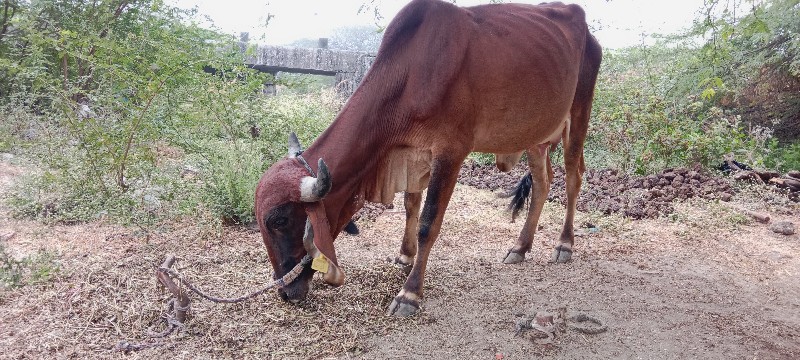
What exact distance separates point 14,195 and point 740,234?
22.9ft

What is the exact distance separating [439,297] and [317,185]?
1.34 meters

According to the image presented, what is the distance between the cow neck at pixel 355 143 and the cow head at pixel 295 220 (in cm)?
16

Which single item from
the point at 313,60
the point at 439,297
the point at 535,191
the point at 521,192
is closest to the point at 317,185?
the point at 439,297

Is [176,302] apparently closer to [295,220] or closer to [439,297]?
[295,220]

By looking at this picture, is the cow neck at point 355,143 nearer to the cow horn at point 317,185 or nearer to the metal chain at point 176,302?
the cow horn at point 317,185

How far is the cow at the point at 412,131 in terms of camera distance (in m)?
3.27

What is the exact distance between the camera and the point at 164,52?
5.33 meters

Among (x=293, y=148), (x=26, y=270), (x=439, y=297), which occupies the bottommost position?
(x=26, y=270)

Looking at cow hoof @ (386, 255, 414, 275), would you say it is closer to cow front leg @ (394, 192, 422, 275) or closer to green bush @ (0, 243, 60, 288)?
cow front leg @ (394, 192, 422, 275)

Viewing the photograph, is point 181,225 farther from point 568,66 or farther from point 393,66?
point 568,66

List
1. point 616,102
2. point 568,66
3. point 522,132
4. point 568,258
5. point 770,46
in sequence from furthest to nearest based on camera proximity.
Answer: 1. point 616,102
2. point 770,46
3. point 568,258
4. point 568,66
5. point 522,132

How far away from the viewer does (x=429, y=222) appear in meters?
3.62

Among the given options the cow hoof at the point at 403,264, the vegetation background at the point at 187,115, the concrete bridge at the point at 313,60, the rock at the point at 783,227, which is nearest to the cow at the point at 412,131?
the cow hoof at the point at 403,264

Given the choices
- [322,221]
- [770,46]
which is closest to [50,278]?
[322,221]
